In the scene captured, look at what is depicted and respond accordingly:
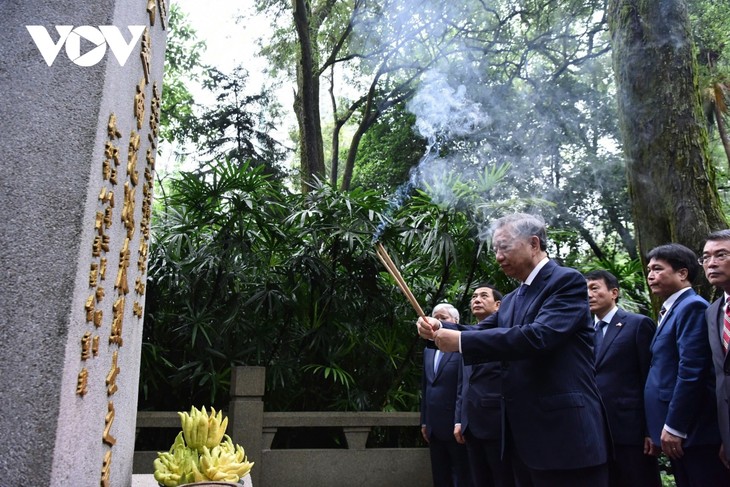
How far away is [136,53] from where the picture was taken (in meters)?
2.27

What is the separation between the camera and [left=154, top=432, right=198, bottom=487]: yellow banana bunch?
2453 mm

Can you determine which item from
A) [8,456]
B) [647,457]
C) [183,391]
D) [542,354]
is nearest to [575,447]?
[542,354]

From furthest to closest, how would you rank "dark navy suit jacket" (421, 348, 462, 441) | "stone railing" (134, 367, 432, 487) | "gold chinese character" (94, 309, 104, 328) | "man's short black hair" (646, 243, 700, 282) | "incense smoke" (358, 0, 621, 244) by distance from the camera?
"incense smoke" (358, 0, 621, 244)
"stone railing" (134, 367, 432, 487)
"dark navy suit jacket" (421, 348, 462, 441)
"man's short black hair" (646, 243, 700, 282)
"gold chinese character" (94, 309, 104, 328)

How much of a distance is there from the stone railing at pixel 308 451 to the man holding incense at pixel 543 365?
2596 millimetres

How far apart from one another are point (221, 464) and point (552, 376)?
1.37m

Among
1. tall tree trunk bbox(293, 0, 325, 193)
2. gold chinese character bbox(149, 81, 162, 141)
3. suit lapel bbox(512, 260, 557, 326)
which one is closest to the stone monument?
gold chinese character bbox(149, 81, 162, 141)

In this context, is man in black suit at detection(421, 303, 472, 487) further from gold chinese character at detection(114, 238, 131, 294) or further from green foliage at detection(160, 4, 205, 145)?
green foliage at detection(160, 4, 205, 145)

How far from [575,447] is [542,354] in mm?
364

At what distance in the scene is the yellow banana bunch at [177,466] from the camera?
2453 mm

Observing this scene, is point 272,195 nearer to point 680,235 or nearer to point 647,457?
point 680,235

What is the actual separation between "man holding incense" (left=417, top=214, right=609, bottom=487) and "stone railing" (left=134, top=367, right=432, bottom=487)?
8.52 ft

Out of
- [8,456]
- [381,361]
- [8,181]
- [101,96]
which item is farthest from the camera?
[381,361]

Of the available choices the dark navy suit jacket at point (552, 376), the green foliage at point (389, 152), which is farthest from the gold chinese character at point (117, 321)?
the green foliage at point (389, 152)

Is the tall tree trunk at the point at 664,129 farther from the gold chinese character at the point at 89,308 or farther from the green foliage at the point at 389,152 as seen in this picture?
the green foliage at the point at 389,152
